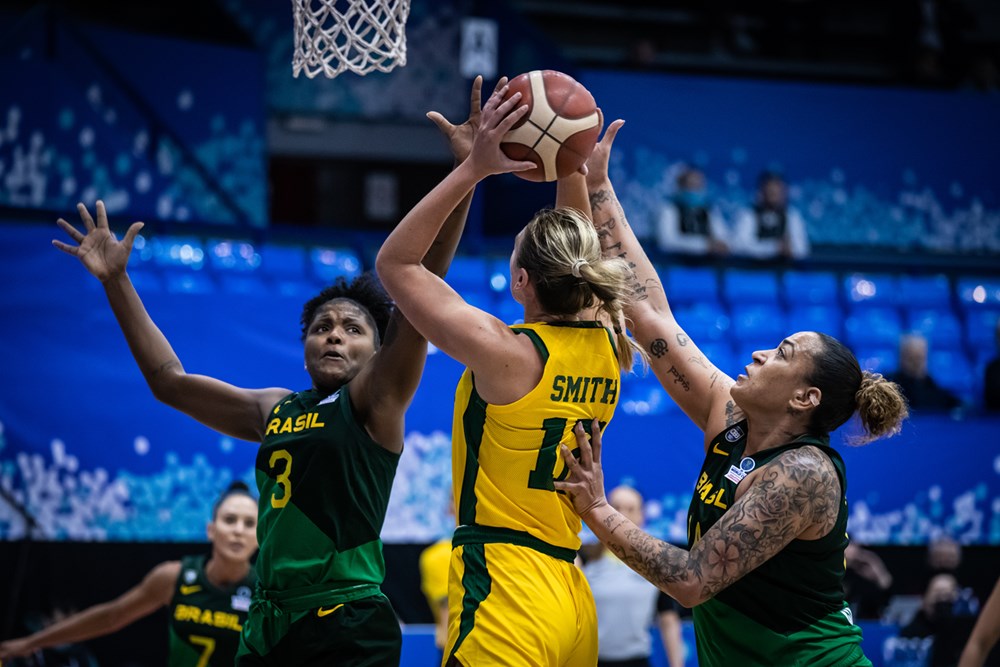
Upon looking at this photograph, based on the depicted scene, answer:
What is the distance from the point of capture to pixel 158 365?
13.6ft

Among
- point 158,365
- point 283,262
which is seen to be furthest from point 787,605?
point 283,262

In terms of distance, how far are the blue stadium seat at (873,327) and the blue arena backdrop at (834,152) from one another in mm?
2801

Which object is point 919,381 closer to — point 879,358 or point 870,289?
point 879,358

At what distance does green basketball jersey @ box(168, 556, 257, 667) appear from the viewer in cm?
530

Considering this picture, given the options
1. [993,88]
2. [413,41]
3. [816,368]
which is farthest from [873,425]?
[993,88]

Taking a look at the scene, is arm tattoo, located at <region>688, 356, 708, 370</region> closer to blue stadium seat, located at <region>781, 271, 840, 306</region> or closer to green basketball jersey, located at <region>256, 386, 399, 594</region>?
green basketball jersey, located at <region>256, 386, 399, 594</region>

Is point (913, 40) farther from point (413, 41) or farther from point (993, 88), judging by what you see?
point (413, 41)

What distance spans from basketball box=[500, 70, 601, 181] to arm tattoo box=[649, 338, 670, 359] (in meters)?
0.74

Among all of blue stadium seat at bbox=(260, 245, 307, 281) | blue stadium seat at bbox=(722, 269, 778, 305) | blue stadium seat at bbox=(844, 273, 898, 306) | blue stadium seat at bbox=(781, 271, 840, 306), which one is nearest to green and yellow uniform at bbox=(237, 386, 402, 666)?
blue stadium seat at bbox=(260, 245, 307, 281)

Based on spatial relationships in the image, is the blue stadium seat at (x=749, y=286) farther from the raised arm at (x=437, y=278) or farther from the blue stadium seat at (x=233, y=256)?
the raised arm at (x=437, y=278)

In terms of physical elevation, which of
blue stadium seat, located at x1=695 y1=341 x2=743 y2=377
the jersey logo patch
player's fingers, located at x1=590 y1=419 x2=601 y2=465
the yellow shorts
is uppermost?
blue stadium seat, located at x1=695 y1=341 x2=743 y2=377

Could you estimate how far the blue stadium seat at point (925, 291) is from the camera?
33.5 ft

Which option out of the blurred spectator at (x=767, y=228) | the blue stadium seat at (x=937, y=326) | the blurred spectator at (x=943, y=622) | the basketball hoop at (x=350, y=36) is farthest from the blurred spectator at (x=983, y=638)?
the blurred spectator at (x=767, y=228)

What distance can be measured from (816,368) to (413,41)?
1016 centimetres
